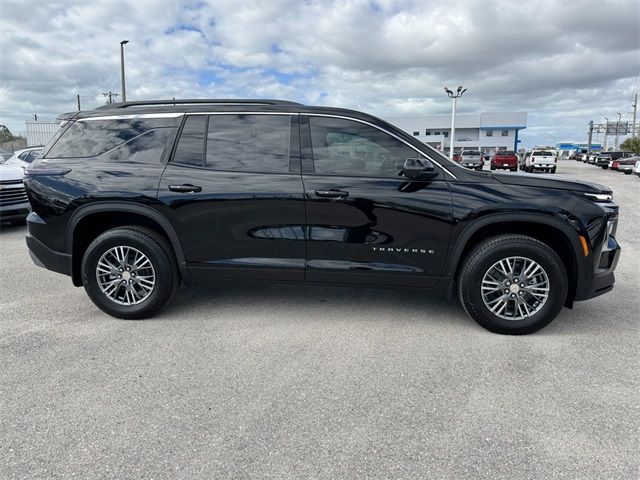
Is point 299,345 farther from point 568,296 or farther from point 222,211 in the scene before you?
point 568,296

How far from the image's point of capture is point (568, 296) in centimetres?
393

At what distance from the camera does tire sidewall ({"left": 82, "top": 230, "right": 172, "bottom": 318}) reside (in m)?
4.11

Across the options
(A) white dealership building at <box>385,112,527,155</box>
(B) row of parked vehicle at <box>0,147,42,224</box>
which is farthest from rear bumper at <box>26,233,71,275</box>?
(A) white dealership building at <box>385,112,527,155</box>

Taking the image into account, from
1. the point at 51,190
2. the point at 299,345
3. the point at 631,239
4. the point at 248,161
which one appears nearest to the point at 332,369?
the point at 299,345

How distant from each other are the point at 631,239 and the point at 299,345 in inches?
281

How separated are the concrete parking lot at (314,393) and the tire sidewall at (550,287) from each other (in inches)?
5.2

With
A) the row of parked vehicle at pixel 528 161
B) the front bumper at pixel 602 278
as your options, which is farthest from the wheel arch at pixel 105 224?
the row of parked vehicle at pixel 528 161

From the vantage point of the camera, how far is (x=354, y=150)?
394cm

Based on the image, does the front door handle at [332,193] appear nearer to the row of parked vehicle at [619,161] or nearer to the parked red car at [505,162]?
the row of parked vehicle at [619,161]

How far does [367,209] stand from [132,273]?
221cm

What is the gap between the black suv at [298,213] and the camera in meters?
3.79

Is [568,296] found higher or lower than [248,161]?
lower

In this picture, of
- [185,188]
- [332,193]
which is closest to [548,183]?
[332,193]

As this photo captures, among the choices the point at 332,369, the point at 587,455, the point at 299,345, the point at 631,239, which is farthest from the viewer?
the point at 631,239
